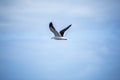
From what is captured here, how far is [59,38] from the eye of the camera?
100938mm

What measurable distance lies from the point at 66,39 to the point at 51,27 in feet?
13.1

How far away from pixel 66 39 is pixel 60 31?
16.1ft

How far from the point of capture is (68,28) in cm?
10081

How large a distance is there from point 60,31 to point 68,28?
2.16 meters

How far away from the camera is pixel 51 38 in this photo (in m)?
102

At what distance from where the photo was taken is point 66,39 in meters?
97.6

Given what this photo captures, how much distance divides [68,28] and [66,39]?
3950 millimetres

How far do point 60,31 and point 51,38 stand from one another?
7.88ft

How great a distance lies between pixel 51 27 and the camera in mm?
98562

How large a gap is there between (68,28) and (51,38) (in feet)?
13.9

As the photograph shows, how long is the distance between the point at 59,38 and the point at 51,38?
1924mm
